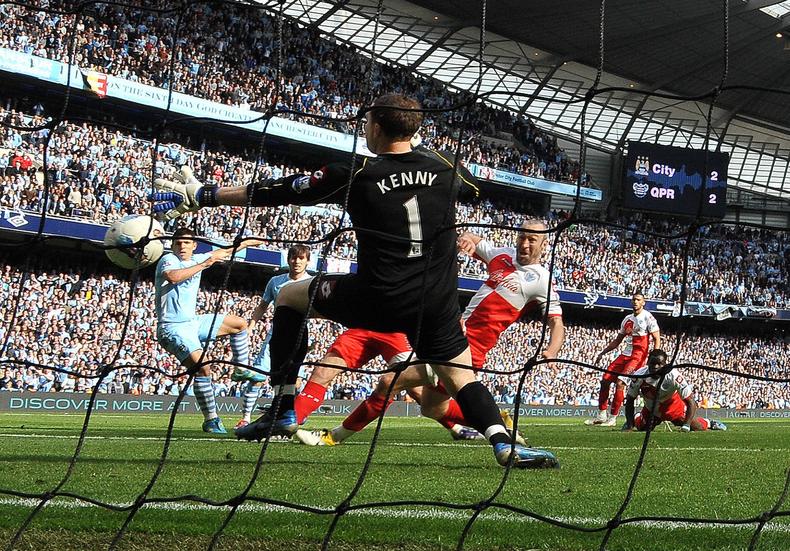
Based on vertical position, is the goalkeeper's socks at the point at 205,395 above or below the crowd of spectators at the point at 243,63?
below

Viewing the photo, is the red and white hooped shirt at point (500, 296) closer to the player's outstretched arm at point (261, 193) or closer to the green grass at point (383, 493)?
the green grass at point (383, 493)

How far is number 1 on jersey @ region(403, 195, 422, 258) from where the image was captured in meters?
4.60

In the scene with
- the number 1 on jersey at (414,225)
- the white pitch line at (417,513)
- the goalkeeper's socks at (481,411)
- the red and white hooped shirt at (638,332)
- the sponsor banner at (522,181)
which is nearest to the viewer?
the white pitch line at (417,513)

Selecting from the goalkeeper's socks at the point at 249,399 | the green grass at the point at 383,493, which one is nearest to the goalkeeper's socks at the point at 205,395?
the goalkeeper's socks at the point at 249,399

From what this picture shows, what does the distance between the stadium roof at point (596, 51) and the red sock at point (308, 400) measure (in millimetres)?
21813

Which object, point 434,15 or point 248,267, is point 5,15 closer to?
point 248,267

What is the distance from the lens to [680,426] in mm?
12133

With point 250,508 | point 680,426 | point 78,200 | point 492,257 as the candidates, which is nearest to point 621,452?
point 492,257

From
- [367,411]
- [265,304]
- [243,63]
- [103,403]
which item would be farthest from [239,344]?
[243,63]

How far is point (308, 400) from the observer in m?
6.81

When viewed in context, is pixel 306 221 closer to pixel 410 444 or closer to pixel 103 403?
pixel 103 403

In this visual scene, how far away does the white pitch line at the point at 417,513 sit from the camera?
3.62 m

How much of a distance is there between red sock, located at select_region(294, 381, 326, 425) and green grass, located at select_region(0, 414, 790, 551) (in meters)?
0.27

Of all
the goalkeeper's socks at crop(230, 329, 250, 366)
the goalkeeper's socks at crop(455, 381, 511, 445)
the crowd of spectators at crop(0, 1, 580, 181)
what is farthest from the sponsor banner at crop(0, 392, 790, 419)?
the goalkeeper's socks at crop(455, 381, 511, 445)
